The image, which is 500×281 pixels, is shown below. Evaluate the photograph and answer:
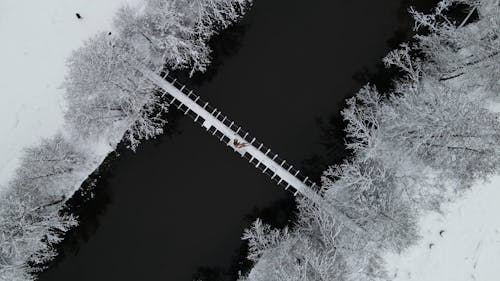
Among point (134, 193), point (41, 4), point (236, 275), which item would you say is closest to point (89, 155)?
point (134, 193)

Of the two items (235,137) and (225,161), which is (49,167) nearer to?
(225,161)

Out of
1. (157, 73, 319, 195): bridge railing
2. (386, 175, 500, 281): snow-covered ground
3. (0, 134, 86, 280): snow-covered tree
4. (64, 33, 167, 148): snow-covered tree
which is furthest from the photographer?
(157, 73, 319, 195): bridge railing

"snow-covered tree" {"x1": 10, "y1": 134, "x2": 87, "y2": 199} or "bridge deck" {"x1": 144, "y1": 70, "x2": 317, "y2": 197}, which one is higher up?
"bridge deck" {"x1": 144, "y1": 70, "x2": 317, "y2": 197}

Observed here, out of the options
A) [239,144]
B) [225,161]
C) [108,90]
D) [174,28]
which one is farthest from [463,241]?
[108,90]

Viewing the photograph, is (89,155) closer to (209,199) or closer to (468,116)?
(209,199)

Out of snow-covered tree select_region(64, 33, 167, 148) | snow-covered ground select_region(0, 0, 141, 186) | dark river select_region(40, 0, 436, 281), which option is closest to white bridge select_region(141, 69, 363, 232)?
dark river select_region(40, 0, 436, 281)

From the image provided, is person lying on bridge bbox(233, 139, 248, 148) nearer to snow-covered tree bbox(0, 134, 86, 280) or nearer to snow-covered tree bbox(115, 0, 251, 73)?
snow-covered tree bbox(115, 0, 251, 73)

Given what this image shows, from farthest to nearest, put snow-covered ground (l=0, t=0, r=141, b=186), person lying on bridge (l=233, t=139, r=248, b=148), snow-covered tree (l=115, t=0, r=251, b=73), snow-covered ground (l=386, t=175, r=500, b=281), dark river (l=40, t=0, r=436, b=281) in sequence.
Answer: dark river (l=40, t=0, r=436, b=281) → person lying on bridge (l=233, t=139, r=248, b=148) → snow-covered ground (l=0, t=0, r=141, b=186) → snow-covered ground (l=386, t=175, r=500, b=281) → snow-covered tree (l=115, t=0, r=251, b=73)
